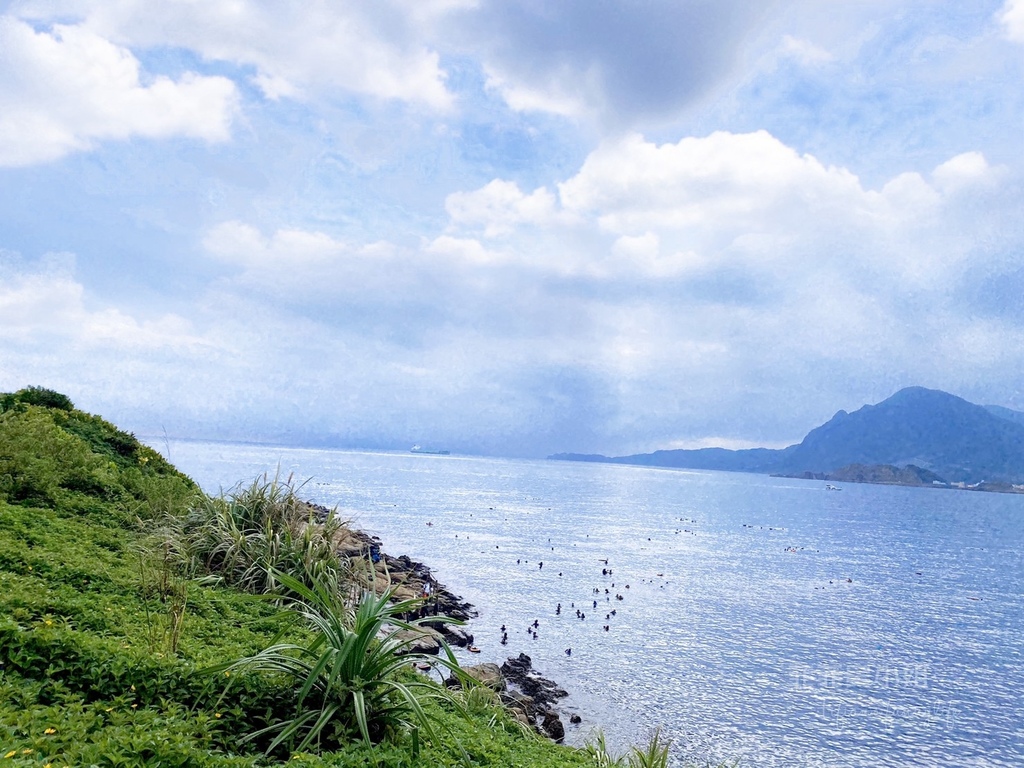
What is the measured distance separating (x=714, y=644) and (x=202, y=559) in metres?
23.1

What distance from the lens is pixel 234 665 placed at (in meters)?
5.15

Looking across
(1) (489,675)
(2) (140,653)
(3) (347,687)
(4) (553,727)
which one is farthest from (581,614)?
(2) (140,653)

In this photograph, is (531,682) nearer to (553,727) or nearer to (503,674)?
(503,674)

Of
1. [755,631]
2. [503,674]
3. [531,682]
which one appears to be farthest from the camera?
[755,631]

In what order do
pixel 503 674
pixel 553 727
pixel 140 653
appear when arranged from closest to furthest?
pixel 140 653, pixel 553 727, pixel 503 674

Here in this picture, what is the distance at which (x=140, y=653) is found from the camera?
5.38m

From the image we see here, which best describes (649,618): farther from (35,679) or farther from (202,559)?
(35,679)

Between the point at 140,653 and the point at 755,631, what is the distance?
98.5 ft

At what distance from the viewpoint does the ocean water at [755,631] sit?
19.0 metres

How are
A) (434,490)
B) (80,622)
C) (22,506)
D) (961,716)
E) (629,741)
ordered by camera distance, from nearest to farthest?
(80,622), (22,506), (629,741), (961,716), (434,490)

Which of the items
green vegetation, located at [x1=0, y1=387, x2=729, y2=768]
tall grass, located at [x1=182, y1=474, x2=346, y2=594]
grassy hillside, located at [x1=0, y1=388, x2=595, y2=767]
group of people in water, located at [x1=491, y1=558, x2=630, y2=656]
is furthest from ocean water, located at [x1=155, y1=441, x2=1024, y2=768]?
grassy hillside, located at [x1=0, y1=388, x2=595, y2=767]

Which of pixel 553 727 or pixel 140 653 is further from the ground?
pixel 140 653

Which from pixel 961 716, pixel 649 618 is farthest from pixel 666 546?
pixel 961 716

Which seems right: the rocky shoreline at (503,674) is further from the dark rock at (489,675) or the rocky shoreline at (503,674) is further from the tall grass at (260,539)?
the tall grass at (260,539)
